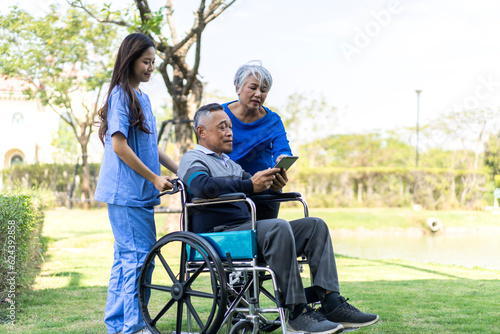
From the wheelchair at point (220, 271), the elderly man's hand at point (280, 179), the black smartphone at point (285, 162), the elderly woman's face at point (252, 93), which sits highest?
the elderly woman's face at point (252, 93)

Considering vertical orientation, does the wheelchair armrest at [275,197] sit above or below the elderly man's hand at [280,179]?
below

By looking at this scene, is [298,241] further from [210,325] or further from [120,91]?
[120,91]

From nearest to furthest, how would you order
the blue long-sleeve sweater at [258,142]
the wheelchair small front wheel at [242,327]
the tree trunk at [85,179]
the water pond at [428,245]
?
the wheelchair small front wheel at [242,327] → the blue long-sleeve sweater at [258,142] → the water pond at [428,245] → the tree trunk at [85,179]

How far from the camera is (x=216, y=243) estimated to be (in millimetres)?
2549

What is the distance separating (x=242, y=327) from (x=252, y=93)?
1.15 metres

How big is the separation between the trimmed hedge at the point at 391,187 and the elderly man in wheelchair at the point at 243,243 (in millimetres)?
14754

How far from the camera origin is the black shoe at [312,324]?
243 centimetres

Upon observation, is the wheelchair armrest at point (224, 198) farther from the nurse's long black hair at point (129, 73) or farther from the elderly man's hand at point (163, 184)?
the nurse's long black hair at point (129, 73)

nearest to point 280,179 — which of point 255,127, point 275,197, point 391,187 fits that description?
point 275,197

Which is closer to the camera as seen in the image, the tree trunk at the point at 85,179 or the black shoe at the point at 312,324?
the black shoe at the point at 312,324

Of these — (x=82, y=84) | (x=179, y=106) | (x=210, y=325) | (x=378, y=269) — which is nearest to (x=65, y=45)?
(x=82, y=84)

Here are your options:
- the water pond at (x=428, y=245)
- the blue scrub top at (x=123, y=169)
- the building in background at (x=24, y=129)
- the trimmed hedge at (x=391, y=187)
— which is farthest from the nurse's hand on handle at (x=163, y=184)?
the building in background at (x=24, y=129)

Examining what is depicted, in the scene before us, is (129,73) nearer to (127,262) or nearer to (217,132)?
(217,132)

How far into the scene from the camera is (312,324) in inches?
96.3
